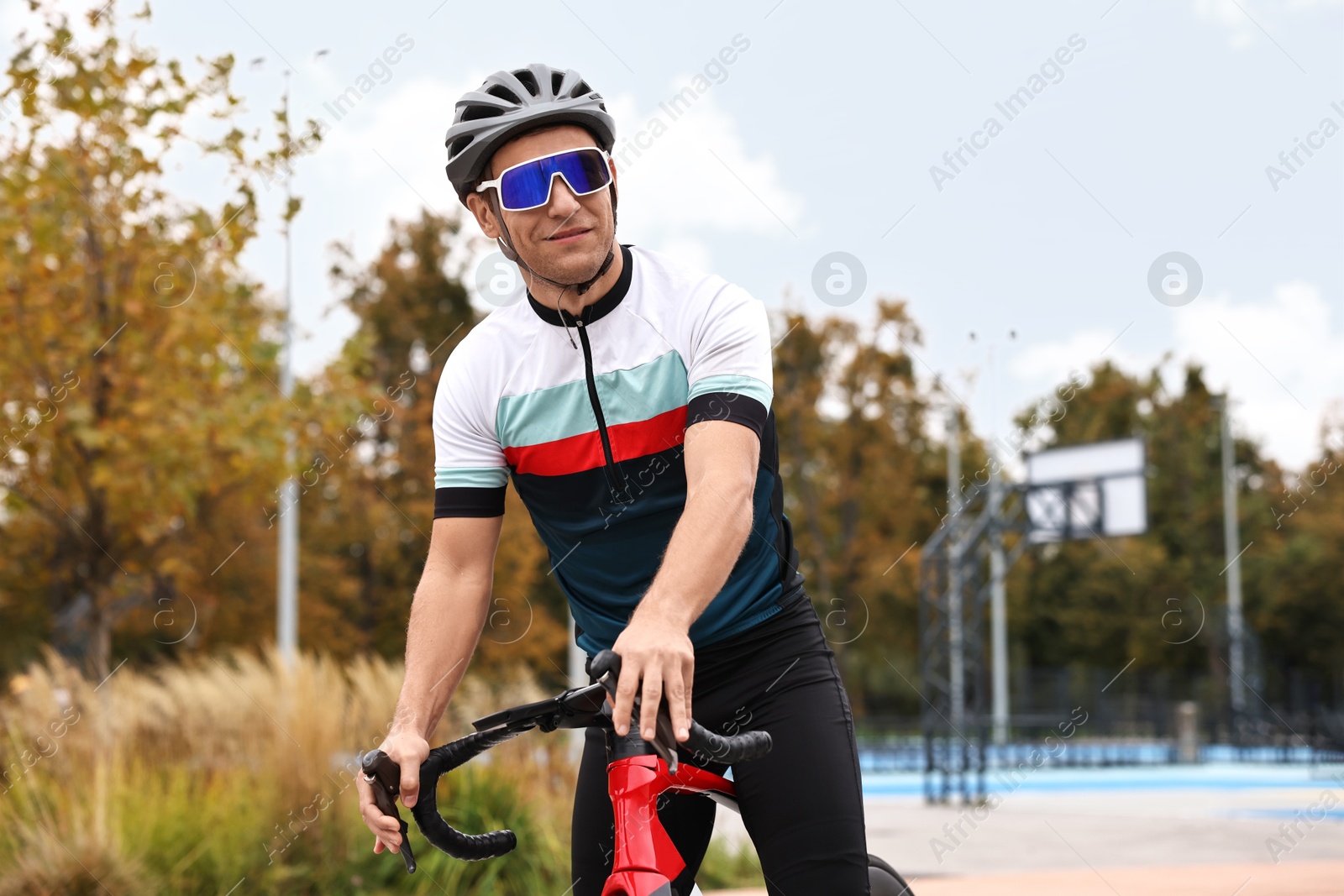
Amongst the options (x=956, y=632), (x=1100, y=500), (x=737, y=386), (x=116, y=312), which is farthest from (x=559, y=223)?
(x=1100, y=500)

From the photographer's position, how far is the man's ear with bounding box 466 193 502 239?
7.64 ft

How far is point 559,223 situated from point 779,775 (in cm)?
100

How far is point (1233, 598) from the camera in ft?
135

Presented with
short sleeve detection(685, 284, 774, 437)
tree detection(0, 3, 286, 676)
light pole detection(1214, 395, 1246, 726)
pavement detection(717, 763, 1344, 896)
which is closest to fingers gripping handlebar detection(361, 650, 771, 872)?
short sleeve detection(685, 284, 774, 437)

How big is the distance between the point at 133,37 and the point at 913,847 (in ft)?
30.2

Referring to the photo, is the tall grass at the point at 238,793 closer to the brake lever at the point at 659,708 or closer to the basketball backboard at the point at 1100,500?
the brake lever at the point at 659,708

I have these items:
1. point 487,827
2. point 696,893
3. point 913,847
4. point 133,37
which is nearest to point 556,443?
point 696,893

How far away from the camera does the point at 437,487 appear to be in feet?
7.98

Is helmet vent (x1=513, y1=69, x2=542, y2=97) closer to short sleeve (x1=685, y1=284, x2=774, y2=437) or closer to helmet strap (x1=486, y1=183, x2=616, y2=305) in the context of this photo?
helmet strap (x1=486, y1=183, x2=616, y2=305)

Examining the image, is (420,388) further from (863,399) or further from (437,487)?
(437,487)

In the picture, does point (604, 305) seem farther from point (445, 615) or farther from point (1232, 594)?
point (1232, 594)

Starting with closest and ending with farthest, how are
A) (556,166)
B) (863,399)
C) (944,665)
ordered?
(556,166)
(944,665)
(863,399)

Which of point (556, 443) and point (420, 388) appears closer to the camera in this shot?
point (556, 443)

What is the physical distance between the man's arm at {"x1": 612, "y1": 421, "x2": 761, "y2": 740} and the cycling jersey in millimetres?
109
